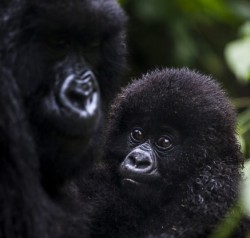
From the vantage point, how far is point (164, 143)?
2.95 meters

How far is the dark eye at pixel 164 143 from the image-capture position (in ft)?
9.68

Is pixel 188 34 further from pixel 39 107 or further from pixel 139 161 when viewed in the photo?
pixel 39 107

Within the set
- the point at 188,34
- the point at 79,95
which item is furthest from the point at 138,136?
the point at 188,34

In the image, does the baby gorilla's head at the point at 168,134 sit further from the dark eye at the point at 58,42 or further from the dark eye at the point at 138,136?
the dark eye at the point at 58,42

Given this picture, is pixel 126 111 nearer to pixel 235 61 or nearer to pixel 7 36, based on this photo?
pixel 235 61

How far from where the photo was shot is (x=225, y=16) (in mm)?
4828

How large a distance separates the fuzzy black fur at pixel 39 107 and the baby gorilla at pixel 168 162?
17.7 inches

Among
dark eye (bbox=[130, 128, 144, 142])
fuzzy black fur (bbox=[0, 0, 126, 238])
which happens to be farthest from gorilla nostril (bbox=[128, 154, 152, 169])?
fuzzy black fur (bbox=[0, 0, 126, 238])

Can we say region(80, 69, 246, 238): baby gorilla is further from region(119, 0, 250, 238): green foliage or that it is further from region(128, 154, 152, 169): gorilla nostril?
region(119, 0, 250, 238): green foliage

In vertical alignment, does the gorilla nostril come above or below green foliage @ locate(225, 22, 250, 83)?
below

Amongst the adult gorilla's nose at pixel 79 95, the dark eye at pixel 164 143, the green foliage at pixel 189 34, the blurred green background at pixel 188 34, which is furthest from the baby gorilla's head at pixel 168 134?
the blurred green background at pixel 188 34

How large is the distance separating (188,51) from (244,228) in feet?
8.70

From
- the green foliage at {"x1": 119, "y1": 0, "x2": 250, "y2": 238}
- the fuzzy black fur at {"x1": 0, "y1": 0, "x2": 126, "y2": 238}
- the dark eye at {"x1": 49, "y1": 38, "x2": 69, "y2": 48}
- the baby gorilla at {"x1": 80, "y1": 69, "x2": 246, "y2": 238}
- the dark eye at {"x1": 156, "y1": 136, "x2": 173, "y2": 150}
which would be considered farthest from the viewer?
the green foliage at {"x1": 119, "y1": 0, "x2": 250, "y2": 238}

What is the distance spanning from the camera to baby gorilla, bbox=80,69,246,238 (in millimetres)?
2811
